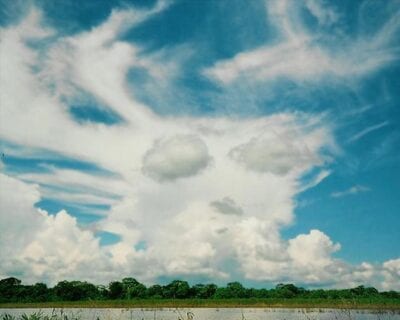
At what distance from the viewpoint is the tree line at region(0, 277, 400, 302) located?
123 m

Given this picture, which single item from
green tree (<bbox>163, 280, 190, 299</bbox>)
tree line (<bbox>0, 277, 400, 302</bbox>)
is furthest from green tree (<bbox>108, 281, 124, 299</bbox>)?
green tree (<bbox>163, 280, 190, 299</bbox>)

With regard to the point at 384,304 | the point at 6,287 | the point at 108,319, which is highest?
the point at 6,287

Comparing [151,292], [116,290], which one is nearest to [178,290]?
[151,292]

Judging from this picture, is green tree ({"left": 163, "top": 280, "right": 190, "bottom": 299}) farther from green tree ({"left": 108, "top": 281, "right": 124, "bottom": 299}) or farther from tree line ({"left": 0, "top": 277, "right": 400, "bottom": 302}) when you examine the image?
green tree ({"left": 108, "top": 281, "right": 124, "bottom": 299})

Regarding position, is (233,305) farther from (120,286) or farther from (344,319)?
(120,286)

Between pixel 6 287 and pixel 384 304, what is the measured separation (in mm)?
104311

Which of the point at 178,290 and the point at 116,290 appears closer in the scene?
the point at 116,290

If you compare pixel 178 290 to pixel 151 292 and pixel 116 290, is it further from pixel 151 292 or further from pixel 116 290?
pixel 116 290

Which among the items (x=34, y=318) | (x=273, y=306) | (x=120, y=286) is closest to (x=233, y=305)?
(x=273, y=306)

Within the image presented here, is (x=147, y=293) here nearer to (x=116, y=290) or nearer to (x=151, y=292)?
(x=151, y=292)

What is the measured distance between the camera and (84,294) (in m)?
127

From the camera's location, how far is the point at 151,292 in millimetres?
140500

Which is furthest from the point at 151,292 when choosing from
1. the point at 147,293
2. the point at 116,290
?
the point at 116,290

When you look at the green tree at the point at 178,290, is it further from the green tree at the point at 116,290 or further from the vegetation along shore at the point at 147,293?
the green tree at the point at 116,290
